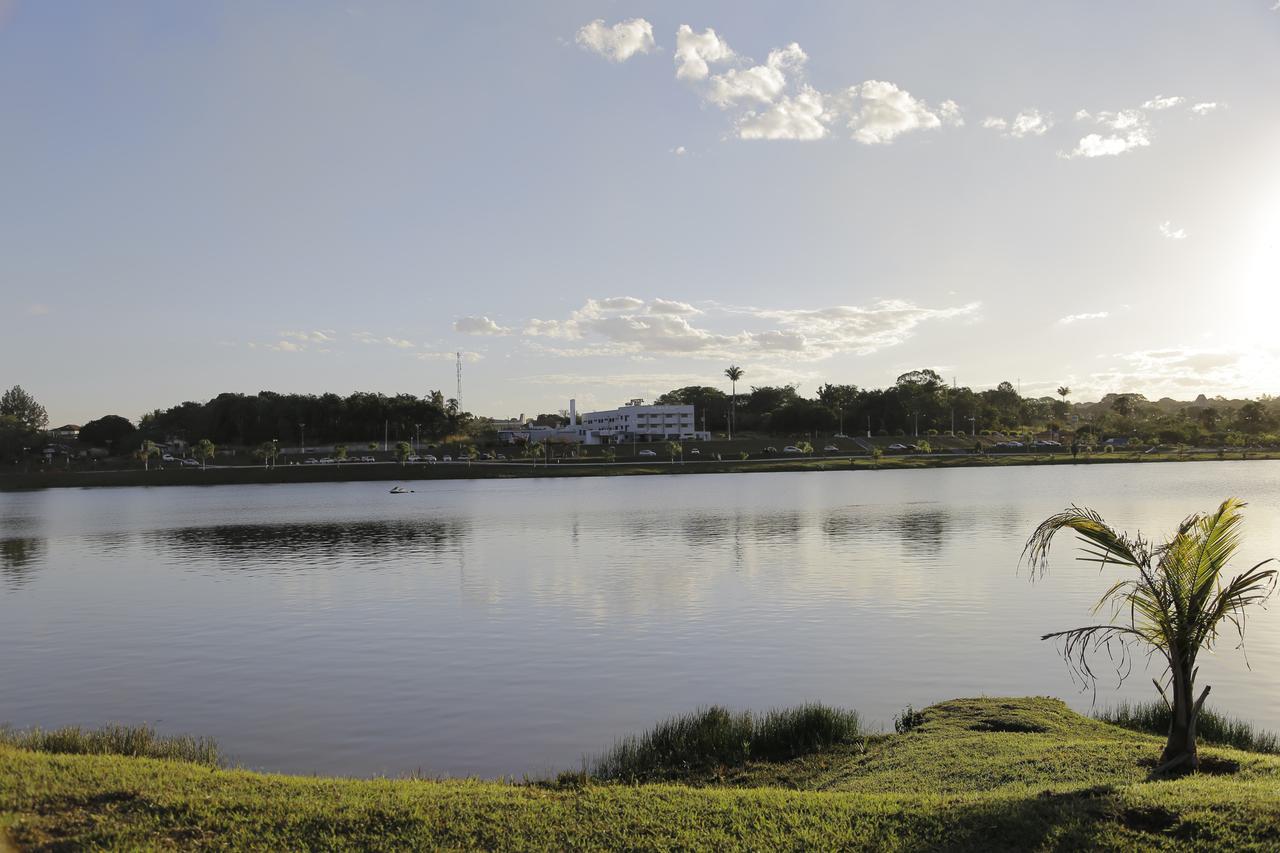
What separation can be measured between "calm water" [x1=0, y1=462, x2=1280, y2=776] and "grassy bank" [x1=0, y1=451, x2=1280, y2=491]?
80.2m

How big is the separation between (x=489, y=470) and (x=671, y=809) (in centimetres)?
14216

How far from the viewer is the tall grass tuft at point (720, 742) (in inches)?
580

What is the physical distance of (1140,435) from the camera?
200m

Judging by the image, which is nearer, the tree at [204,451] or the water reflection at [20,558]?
the water reflection at [20,558]

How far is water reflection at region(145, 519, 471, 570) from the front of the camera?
1859 inches

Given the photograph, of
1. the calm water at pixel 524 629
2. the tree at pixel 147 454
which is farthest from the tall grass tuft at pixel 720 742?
the tree at pixel 147 454

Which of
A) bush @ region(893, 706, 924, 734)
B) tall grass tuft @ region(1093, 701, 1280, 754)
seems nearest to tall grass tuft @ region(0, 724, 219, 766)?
bush @ region(893, 706, 924, 734)

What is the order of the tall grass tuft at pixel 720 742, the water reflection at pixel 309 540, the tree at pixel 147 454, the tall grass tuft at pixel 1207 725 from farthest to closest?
the tree at pixel 147 454
the water reflection at pixel 309 540
the tall grass tuft at pixel 1207 725
the tall grass tuft at pixel 720 742

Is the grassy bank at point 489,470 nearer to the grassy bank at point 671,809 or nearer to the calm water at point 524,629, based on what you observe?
the calm water at point 524,629

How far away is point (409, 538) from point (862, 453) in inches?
5154

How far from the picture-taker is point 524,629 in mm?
26828

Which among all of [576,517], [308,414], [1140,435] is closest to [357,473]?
[308,414]

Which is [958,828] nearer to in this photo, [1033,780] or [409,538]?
[1033,780]

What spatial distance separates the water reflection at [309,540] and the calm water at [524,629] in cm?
41
